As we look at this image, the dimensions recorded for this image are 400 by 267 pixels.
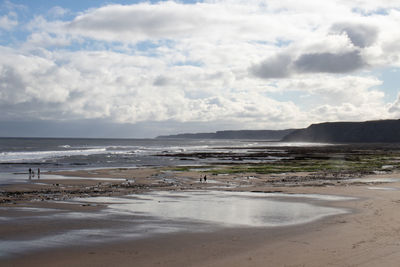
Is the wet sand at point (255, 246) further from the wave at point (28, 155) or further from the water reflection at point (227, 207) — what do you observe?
the wave at point (28, 155)

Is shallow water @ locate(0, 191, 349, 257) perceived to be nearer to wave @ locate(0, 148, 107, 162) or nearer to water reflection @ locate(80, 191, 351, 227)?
water reflection @ locate(80, 191, 351, 227)

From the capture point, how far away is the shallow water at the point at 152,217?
45.5 ft

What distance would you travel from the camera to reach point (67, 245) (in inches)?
503

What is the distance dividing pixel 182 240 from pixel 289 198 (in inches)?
480

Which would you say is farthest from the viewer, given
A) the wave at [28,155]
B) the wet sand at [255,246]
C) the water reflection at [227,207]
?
the wave at [28,155]

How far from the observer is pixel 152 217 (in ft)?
57.6

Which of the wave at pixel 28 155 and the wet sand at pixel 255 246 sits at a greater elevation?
the wave at pixel 28 155

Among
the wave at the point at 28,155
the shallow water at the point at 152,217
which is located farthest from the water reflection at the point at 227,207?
the wave at the point at 28,155

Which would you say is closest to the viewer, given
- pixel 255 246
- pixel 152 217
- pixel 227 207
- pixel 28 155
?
pixel 255 246

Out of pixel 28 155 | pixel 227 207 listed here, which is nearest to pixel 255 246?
pixel 227 207

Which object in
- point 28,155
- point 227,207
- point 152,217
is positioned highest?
point 28,155

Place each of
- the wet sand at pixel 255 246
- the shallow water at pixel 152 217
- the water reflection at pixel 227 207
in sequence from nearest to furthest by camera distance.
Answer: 1. the wet sand at pixel 255 246
2. the shallow water at pixel 152 217
3. the water reflection at pixel 227 207

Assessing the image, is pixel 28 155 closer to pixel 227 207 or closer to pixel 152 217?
pixel 227 207

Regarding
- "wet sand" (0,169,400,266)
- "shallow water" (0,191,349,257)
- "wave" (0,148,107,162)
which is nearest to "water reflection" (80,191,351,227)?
"shallow water" (0,191,349,257)
